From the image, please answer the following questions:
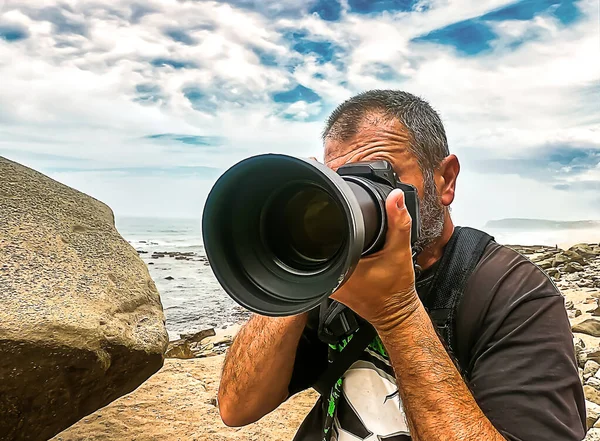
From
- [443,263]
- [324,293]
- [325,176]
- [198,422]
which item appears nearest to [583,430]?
[443,263]

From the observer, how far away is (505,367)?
48.0 inches

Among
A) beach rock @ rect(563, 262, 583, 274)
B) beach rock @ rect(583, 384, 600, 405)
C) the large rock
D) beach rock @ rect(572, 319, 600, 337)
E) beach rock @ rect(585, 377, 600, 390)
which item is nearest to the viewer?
the large rock

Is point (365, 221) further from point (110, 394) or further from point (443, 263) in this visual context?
point (110, 394)

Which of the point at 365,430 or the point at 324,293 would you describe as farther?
the point at 365,430

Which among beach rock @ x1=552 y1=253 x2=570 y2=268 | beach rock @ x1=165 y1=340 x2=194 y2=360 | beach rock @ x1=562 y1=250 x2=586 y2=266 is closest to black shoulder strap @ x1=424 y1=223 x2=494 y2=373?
beach rock @ x1=165 y1=340 x2=194 y2=360

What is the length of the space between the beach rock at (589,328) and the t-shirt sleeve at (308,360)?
14.9ft

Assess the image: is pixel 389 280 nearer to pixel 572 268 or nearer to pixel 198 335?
pixel 198 335

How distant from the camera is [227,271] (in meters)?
1.20

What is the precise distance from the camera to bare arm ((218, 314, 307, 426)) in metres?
1.57

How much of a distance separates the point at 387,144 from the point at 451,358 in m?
0.60

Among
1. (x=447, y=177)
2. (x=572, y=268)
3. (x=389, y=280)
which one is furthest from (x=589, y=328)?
(x=572, y=268)

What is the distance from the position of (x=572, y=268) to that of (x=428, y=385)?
37.1 ft

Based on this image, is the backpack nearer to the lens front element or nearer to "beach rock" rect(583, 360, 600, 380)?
the lens front element

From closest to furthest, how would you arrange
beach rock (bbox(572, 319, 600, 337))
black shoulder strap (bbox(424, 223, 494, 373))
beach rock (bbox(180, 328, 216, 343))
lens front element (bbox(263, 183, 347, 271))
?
1. lens front element (bbox(263, 183, 347, 271))
2. black shoulder strap (bbox(424, 223, 494, 373))
3. beach rock (bbox(572, 319, 600, 337))
4. beach rock (bbox(180, 328, 216, 343))
